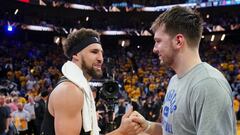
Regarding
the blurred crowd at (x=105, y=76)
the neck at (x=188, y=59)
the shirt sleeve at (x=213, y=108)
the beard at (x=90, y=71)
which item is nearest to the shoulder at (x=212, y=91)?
the shirt sleeve at (x=213, y=108)

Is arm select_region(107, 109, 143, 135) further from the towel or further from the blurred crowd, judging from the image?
the blurred crowd

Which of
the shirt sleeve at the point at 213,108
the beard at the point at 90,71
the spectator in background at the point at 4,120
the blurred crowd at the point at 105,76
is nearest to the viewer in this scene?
the shirt sleeve at the point at 213,108

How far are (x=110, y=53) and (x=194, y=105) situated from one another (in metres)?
30.9

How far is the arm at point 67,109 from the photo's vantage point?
2.81 metres

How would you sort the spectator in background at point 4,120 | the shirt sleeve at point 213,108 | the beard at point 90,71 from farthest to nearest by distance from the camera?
1. the spectator in background at point 4,120
2. the beard at point 90,71
3. the shirt sleeve at point 213,108

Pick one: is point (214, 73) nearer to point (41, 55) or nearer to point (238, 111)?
point (238, 111)

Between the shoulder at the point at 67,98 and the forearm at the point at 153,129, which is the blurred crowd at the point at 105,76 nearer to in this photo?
the shoulder at the point at 67,98

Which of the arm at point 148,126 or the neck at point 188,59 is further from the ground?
the neck at point 188,59

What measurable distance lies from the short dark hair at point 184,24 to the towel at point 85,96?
3.44 feet

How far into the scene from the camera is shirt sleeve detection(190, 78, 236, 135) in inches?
71.7

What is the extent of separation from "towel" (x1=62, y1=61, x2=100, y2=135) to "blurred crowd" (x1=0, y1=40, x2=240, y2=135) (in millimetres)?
3133

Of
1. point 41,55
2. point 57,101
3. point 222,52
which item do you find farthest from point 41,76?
point 57,101

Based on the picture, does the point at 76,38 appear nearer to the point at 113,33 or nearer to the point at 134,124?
the point at 134,124

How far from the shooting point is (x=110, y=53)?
32.8 meters
